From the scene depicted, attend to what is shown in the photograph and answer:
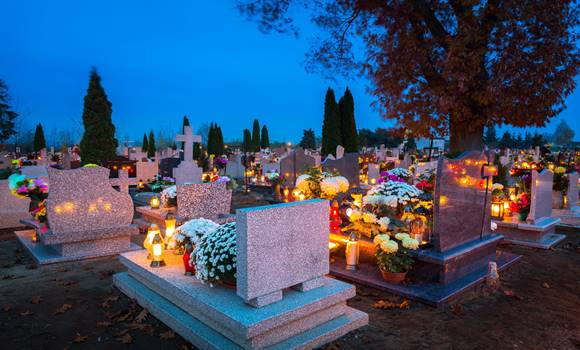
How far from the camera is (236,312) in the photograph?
3436 millimetres

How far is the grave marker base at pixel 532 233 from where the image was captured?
8.04 meters

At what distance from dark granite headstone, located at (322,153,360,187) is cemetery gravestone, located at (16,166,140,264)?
7789mm

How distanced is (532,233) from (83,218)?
30.4ft

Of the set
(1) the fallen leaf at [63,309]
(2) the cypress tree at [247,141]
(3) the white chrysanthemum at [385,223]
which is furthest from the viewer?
(2) the cypress tree at [247,141]

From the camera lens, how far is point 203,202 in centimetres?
798

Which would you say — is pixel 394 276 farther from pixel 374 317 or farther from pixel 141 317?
pixel 141 317

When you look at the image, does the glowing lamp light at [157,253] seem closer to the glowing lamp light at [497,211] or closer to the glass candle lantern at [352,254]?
the glass candle lantern at [352,254]

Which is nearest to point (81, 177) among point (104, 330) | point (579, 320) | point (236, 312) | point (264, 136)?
point (104, 330)

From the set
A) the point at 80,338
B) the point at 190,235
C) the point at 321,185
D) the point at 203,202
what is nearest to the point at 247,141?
the point at 203,202

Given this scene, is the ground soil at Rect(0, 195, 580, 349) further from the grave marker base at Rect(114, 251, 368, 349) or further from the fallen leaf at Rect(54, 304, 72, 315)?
the grave marker base at Rect(114, 251, 368, 349)

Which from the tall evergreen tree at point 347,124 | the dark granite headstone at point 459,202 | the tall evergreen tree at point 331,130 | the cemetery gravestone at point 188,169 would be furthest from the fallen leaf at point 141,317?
the tall evergreen tree at point 347,124

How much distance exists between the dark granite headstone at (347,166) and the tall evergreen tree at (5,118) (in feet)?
135

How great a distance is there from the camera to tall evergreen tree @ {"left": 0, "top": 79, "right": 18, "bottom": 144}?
132ft

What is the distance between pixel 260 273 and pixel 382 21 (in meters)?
8.82
